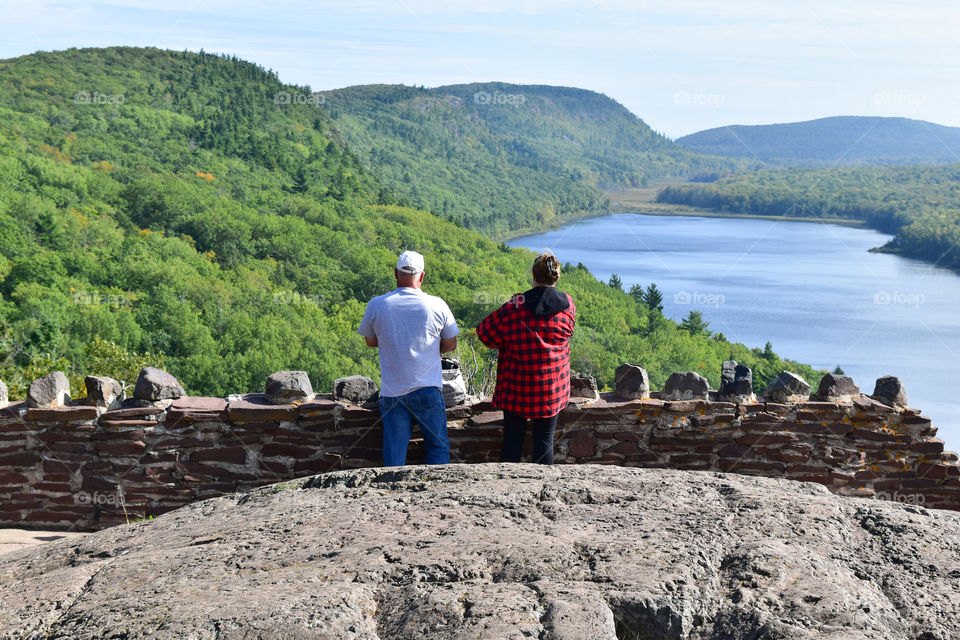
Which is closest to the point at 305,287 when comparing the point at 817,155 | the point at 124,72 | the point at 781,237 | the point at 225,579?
the point at 124,72

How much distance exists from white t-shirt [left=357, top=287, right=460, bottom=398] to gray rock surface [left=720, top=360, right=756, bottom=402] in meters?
1.68

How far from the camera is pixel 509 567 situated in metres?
2.52

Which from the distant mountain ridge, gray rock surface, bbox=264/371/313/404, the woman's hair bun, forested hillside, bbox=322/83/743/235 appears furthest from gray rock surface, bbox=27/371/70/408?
the distant mountain ridge

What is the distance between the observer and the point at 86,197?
59844 millimetres

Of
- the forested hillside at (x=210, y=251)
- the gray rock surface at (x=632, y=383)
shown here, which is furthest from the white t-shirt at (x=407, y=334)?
the forested hillside at (x=210, y=251)

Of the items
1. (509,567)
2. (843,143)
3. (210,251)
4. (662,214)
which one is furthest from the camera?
(843,143)

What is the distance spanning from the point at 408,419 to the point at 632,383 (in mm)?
1353

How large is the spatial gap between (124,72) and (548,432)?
104m

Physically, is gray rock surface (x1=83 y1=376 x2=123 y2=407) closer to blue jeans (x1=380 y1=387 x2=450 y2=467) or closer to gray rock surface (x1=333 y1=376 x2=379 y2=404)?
gray rock surface (x1=333 y1=376 x2=379 y2=404)

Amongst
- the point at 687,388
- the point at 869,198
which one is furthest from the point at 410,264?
the point at 869,198

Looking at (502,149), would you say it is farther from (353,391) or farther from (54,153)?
(353,391)

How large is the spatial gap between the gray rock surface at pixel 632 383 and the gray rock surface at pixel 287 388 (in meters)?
1.75

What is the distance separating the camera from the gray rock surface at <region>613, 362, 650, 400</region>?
4602 millimetres

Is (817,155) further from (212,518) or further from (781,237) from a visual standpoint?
(212,518)
